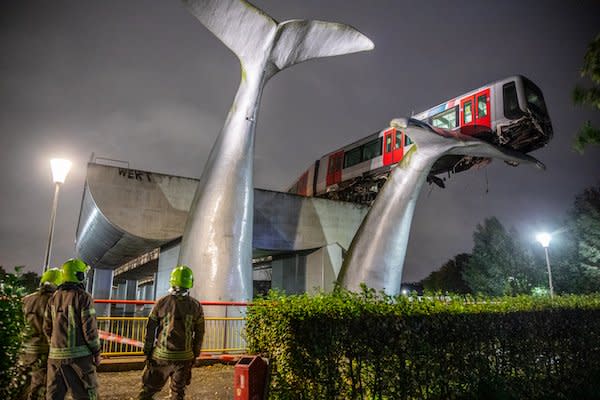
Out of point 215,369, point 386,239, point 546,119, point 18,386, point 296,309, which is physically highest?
point 546,119

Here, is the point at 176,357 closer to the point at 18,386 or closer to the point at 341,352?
the point at 18,386

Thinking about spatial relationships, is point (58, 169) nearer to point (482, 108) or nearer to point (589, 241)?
point (482, 108)

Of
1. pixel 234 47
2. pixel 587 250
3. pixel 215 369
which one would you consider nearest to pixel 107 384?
pixel 215 369

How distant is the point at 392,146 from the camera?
59.0ft

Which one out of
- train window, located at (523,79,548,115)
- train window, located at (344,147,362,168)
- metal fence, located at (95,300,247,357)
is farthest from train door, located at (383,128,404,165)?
metal fence, located at (95,300,247,357)

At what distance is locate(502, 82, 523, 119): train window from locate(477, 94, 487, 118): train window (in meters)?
0.73

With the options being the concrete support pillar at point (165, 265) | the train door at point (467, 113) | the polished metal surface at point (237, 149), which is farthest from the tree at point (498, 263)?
the polished metal surface at point (237, 149)

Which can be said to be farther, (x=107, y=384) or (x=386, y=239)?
(x=386, y=239)

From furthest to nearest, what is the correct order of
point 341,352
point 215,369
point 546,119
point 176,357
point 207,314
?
1. point 546,119
2. point 207,314
3. point 215,369
4. point 176,357
5. point 341,352

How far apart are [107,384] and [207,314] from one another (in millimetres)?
3981

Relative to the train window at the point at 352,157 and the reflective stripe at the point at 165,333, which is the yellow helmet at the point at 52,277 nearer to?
the reflective stripe at the point at 165,333

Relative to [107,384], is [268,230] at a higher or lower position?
higher

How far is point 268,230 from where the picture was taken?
62.7 ft

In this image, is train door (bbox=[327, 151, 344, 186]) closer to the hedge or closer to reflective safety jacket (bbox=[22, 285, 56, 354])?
the hedge
